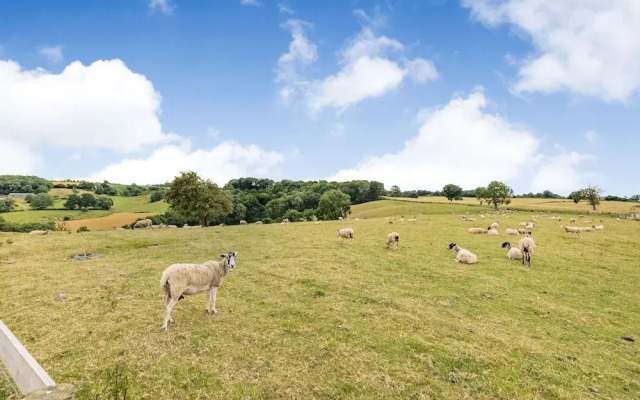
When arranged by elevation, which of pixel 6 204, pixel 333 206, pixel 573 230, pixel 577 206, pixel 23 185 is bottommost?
pixel 573 230

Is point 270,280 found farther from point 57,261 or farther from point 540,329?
point 57,261

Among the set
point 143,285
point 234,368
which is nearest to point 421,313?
point 234,368

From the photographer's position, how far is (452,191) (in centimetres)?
12356

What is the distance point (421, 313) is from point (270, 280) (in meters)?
8.32

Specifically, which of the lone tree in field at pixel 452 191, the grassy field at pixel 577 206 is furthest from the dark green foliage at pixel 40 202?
the lone tree in field at pixel 452 191

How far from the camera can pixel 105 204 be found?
379 feet

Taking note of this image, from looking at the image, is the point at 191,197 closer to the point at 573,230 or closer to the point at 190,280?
the point at 190,280

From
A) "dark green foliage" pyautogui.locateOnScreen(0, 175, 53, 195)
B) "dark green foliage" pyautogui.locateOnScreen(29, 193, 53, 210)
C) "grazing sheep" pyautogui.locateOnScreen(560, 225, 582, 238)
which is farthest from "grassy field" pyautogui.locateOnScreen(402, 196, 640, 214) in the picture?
"dark green foliage" pyautogui.locateOnScreen(0, 175, 53, 195)

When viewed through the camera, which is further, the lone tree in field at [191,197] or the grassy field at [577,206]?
the grassy field at [577,206]

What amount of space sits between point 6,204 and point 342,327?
422 feet

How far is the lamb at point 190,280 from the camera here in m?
11.7

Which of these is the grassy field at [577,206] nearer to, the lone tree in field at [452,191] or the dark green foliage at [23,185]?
the lone tree in field at [452,191]

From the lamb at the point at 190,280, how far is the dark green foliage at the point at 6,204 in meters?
118

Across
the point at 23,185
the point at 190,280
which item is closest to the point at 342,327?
the point at 190,280
